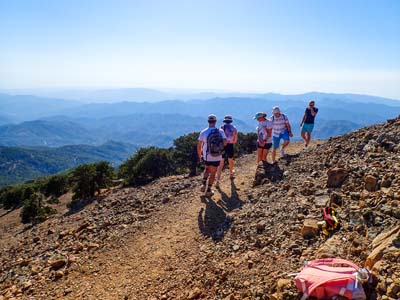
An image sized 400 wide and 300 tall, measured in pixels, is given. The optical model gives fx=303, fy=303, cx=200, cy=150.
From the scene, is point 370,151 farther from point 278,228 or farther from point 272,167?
point 278,228

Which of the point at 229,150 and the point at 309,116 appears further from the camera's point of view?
→ the point at 309,116

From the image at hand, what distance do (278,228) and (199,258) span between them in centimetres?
201

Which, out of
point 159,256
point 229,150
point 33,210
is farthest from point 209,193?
point 33,210

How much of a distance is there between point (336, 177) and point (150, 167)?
11897 mm

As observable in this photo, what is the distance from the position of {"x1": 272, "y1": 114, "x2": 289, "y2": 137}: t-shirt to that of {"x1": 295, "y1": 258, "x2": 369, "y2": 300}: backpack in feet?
28.0

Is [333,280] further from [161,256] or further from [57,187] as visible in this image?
[57,187]

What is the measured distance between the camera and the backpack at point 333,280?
4.02m

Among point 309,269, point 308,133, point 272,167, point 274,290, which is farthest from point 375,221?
point 308,133

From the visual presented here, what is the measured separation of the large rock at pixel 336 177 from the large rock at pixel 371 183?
0.87 metres

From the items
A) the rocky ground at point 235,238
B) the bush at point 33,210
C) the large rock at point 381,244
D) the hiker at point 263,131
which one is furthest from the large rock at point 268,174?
the bush at point 33,210

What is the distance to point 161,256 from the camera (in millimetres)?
7945

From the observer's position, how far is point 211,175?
35.8ft

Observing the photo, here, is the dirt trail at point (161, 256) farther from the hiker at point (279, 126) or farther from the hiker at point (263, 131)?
the hiker at point (279, 126)

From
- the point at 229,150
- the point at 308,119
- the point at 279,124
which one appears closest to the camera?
the point at 229,150
